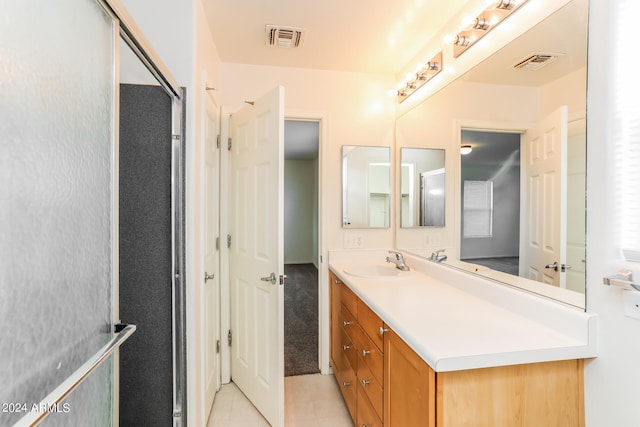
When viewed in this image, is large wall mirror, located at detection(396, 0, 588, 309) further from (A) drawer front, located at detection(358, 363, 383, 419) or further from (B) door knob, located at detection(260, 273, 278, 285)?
(B) door knob, located at detection(260, 273, 278, 285)

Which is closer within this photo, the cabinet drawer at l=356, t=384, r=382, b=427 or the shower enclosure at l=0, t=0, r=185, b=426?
the shower enclosure at l=0, t=0, r=185, b=426

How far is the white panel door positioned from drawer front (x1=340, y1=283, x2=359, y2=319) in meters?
0.88

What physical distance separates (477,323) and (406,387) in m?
0.38

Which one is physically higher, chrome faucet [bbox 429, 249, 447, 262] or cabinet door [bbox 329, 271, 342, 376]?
chrome faucet [bbox 429, 249, 447, 262]

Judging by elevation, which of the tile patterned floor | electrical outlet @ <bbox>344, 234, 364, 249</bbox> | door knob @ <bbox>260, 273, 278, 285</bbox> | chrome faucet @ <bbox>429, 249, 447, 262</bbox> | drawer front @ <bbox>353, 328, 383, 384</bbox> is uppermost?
electrical outlet @ <bbox>344, 234, 364, 249</bbox>

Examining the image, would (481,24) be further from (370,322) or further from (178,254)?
(178,254)

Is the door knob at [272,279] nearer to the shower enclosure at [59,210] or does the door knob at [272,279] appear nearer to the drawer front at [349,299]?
the drawer front at [349,299]

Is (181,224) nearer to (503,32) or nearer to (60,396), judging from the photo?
(60,396)

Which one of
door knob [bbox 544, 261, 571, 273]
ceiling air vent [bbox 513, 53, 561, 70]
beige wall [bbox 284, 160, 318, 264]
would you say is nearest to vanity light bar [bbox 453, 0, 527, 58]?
ceiling air vent [bbox 513, 53, 561, 70]

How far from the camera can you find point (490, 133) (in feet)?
5.24

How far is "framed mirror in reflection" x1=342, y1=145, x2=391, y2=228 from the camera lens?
2.53 metres

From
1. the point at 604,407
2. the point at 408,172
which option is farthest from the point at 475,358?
the point at 408,172

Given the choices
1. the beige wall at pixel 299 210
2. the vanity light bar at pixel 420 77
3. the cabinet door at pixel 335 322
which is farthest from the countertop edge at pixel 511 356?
the beige wall at pixel 299 210

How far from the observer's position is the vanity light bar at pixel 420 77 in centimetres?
199
